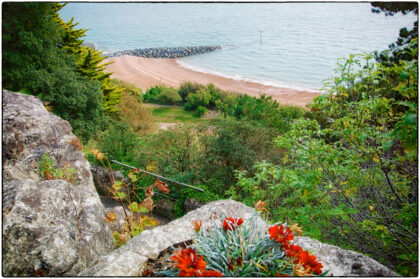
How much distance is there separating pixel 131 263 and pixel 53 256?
770mm

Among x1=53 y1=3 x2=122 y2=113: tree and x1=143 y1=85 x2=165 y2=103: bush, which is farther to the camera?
x1=143 y1=85 x2=165 y2=103: bush

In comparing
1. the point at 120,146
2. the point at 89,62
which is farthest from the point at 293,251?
the point at 89,62

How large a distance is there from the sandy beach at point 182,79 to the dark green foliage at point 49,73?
265 inches

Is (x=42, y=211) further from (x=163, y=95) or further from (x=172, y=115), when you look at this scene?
(x=163, y=95)

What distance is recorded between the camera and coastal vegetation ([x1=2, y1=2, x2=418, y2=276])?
2.53 m

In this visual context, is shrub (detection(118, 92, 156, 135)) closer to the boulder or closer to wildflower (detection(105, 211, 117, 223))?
the boulder

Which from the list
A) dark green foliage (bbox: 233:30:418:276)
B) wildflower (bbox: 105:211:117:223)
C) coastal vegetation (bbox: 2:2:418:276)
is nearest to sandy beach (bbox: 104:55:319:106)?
coastal vegetation (bbox: 2:2:418:276)

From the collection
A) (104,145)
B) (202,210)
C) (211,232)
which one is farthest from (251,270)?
(104,145)

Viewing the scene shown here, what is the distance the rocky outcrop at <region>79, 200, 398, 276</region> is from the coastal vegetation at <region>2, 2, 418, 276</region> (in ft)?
1.01

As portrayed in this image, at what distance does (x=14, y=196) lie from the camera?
2752mm

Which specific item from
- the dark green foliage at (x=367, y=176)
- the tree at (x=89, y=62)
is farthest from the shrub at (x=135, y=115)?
the dark green foliage at (x=367, y=176)

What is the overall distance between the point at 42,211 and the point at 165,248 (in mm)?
1317

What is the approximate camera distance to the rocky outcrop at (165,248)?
195 cm

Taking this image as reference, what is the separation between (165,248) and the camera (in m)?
2.31
